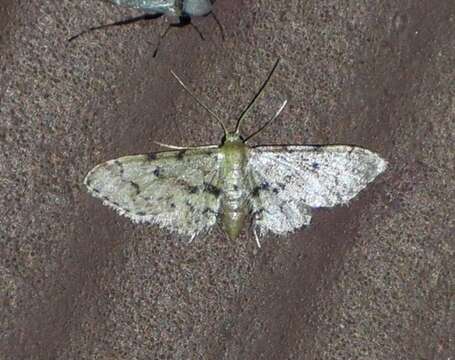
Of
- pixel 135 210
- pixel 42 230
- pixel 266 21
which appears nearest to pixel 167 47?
pixel 266 21

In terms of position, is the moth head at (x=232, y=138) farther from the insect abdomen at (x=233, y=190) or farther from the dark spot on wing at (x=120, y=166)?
the dark spot on wing at (x=120, y=166)

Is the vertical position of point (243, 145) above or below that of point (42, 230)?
above

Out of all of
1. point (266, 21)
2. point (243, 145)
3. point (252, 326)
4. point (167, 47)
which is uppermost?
point (266, 21)

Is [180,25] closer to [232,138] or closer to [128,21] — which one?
[128,21]

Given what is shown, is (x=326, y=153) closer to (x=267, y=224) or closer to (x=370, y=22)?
(x=267, y=224)

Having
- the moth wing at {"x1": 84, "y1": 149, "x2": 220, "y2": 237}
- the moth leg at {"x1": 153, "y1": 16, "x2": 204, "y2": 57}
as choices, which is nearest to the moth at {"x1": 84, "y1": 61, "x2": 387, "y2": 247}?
the moth wing at {"x1": 84, "y1": 149, "x2": 220, "y2": 237}

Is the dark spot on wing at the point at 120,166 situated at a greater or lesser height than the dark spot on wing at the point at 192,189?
greater

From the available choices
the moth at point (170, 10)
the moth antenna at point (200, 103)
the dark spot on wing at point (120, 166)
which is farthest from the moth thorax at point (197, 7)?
the dark spot on wing at point (120, 166)
